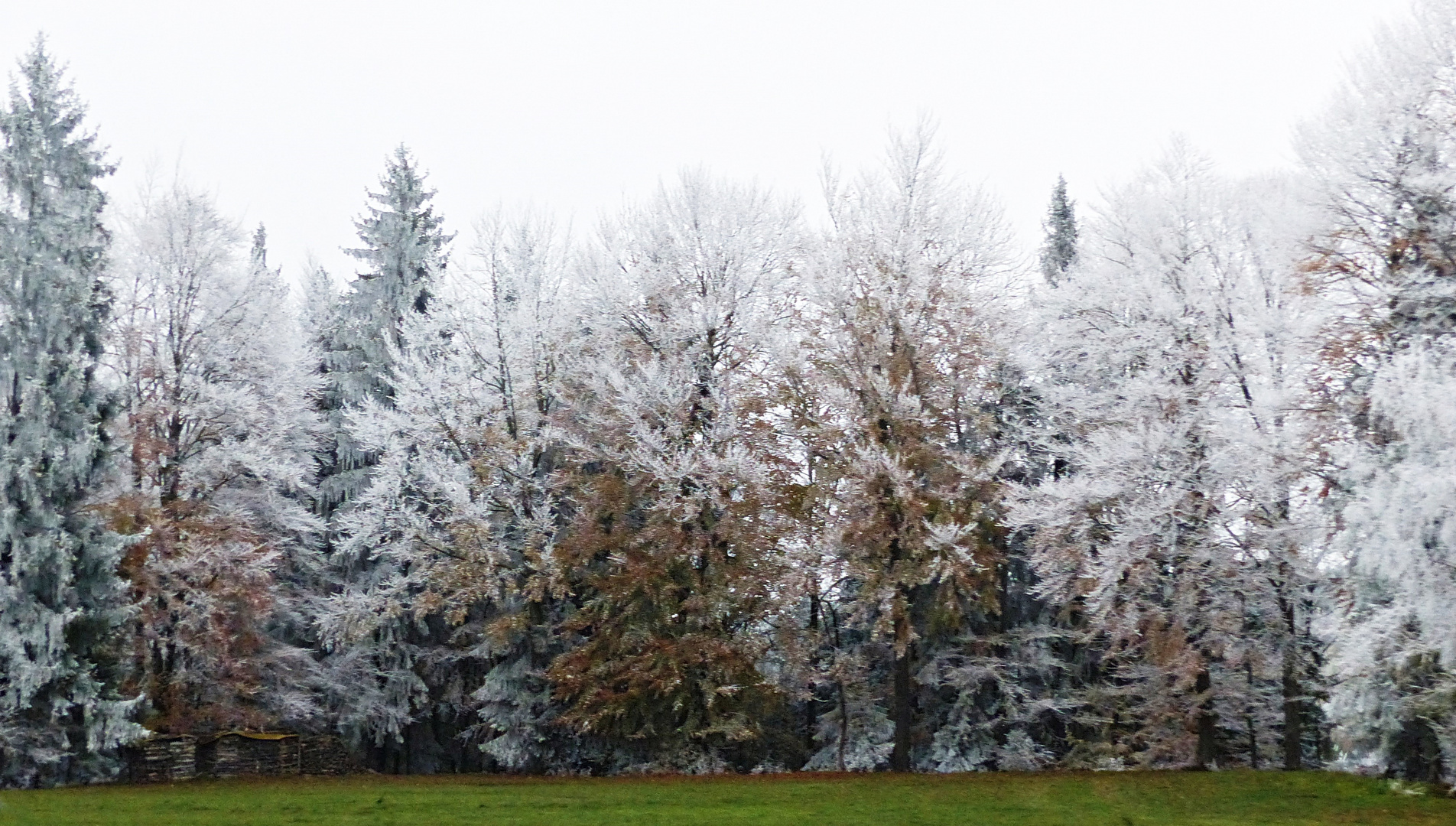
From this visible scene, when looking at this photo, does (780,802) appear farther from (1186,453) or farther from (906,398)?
(1186,453)

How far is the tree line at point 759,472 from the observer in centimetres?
2006

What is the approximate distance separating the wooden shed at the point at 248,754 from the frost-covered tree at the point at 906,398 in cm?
1173

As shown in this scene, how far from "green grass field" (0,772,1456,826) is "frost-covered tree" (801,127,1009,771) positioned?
376cm

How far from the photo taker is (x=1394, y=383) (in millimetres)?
15375

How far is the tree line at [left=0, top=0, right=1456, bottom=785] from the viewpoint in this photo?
20062 mm

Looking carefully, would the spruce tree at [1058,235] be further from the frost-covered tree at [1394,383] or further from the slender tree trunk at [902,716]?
the frost-covered tree at [1394,383]

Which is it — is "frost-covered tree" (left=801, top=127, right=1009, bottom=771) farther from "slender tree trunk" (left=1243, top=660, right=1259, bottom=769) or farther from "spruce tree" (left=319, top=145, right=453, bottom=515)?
"spruce tree" (left=319, top=145, right=453, bottom=515)

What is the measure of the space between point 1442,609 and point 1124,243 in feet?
38.1

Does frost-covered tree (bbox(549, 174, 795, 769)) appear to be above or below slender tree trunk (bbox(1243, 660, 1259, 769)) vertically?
above

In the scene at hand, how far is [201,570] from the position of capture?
81.9ft

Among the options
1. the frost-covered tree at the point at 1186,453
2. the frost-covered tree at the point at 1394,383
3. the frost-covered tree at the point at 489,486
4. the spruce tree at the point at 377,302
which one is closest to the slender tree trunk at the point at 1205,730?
the frost-covered tree at the point at 1186,453

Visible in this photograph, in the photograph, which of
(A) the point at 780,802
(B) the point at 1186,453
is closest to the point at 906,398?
(B) the point at 1186,453

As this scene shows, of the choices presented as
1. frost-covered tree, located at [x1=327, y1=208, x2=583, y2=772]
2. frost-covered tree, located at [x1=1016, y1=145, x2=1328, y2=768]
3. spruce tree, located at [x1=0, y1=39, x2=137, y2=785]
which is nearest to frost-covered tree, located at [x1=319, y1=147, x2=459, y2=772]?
frost-covered tree, located at [x1=327, y1=208, x2=583, y2=772]

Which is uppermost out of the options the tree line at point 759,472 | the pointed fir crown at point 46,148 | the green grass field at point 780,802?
the pointed fir crown at point 46,148
